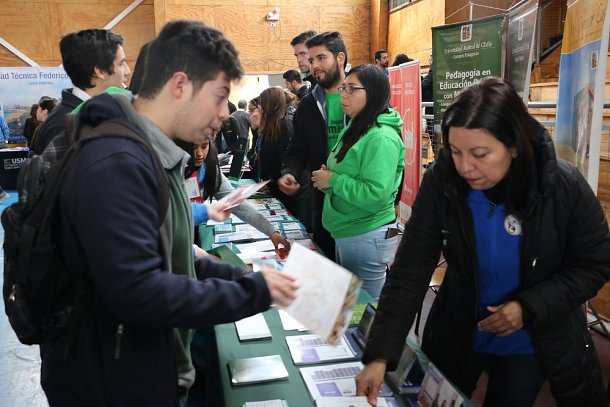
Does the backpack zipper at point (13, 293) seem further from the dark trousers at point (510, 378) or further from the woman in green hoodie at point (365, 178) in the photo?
the woman in green hoodie at point (365, 178)

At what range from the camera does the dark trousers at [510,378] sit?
149 cm

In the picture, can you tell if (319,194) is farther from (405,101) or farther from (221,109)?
(221,109)

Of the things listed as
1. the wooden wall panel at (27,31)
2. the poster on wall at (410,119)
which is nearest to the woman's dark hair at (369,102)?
the poster on wall at (410,119)

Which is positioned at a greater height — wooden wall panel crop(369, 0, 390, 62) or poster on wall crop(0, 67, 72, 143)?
wooden wall panel crop(369, 0, 390, 62)

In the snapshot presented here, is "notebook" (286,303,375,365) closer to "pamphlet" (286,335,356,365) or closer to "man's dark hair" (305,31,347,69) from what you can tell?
"pamphlet" (286,335,356,365)

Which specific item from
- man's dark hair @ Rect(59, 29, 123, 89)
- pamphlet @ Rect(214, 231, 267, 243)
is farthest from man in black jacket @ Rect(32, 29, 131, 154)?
pamphlet @ Rect(214, 231, 267, 243)

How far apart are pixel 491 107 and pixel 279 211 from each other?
2.52 metres

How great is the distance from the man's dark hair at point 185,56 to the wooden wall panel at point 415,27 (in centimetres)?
759

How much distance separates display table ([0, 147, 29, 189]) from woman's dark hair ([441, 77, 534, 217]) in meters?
10.1

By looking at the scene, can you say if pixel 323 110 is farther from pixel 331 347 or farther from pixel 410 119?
pixel 331 347

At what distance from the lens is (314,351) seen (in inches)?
63.1

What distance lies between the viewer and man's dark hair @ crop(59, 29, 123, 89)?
2.51m

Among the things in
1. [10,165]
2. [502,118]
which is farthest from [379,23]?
[502,118]

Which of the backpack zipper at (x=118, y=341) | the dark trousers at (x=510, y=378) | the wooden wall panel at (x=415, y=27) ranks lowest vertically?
the dark trousers at (x=510, y=378)
